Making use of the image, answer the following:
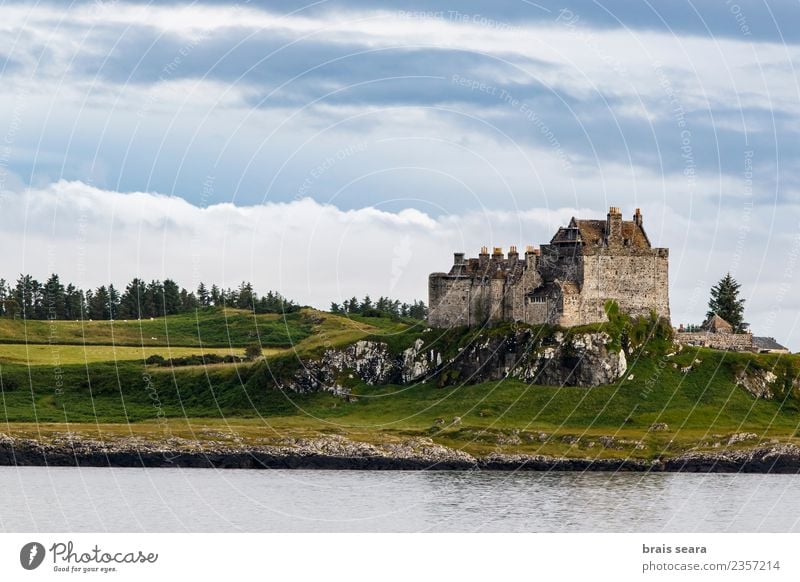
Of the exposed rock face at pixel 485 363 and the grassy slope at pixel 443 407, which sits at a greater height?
the exposed rock face at pixel 485 363

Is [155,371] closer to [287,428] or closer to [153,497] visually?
[287,428]

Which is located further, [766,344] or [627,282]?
[766,344]

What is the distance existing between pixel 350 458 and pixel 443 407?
767 inches

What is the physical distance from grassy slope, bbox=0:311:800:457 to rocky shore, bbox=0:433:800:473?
2.30m

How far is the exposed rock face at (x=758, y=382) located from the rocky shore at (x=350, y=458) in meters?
14.9

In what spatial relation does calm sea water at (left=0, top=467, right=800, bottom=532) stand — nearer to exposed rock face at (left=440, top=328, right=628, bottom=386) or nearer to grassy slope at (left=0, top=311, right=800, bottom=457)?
grassy slope at (left=0, top=311, right=800, bottom=457)

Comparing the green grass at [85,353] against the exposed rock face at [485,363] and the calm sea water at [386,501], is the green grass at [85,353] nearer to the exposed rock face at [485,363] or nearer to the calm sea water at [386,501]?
the exposed rock face at [485,363]

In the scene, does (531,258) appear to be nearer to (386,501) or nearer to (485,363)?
(485,363)

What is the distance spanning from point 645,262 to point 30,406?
2539 inches

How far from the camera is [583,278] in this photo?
152 meters

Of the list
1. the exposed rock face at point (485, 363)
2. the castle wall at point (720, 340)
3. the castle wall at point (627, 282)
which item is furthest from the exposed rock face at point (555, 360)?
the castle wall at point (720, 340)

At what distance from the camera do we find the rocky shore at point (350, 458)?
12712 cm

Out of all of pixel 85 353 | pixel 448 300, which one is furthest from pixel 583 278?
pixel 85 353

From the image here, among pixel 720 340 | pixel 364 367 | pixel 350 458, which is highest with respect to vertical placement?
pixel 720 340
